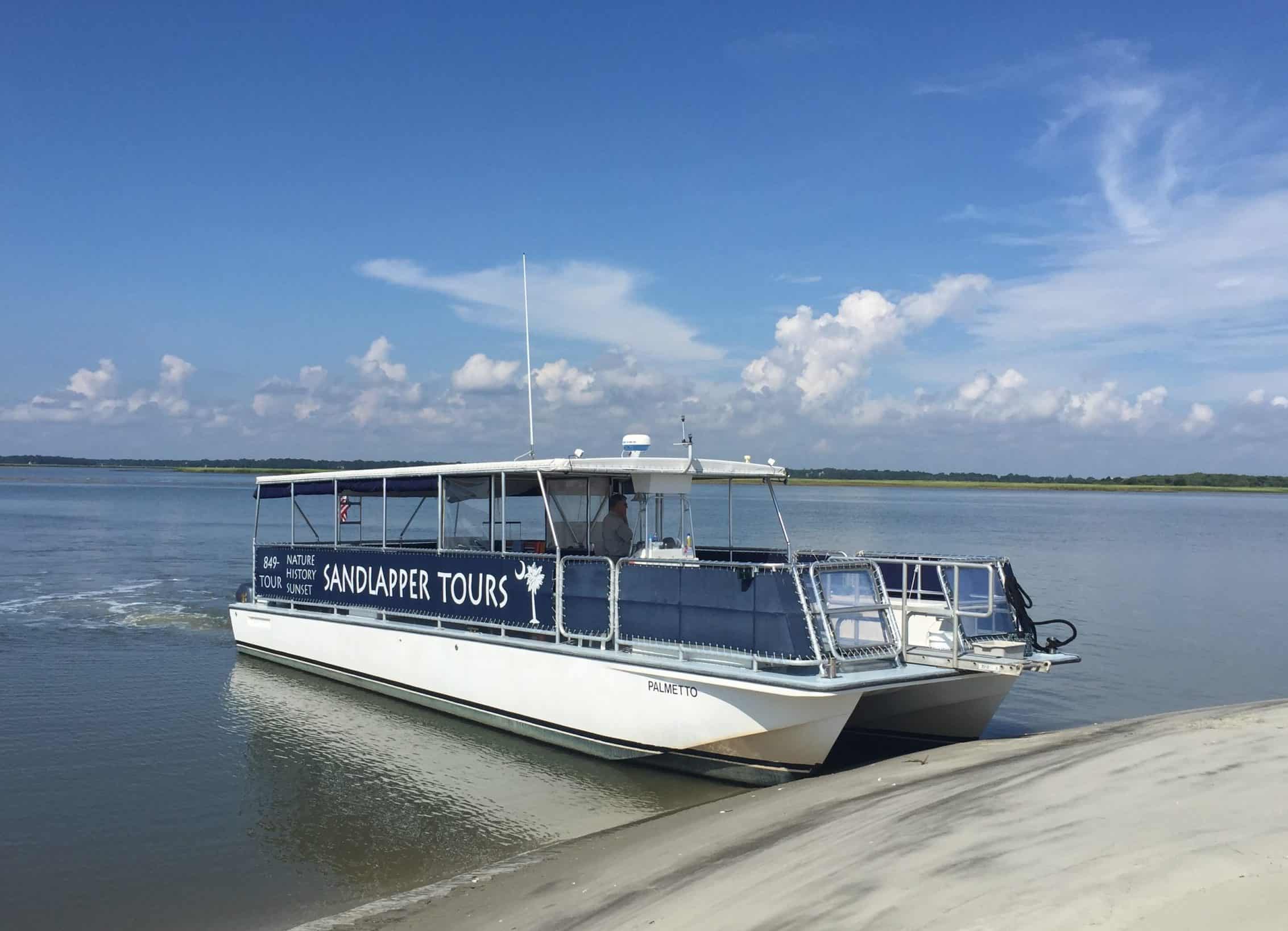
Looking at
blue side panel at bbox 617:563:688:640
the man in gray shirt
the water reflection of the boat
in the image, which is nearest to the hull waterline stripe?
the water reflection of the boat

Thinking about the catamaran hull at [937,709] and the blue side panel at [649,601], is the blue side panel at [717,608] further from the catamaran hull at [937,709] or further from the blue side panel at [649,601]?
the catamaran hull at [937,709]

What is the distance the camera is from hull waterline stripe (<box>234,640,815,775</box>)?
9977 millimetres

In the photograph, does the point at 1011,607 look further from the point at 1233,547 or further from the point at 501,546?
the point at 1233,547

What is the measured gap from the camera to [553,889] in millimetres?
7473

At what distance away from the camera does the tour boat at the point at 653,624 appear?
953 centimetres

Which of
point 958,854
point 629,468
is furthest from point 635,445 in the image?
point 958,854

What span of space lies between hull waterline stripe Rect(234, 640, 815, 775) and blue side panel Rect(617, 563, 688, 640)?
1189mm

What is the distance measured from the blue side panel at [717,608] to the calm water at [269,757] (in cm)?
163

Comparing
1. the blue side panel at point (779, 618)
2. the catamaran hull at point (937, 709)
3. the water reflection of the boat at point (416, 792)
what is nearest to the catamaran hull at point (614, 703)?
the water reflection of the boat at point (416, 792)

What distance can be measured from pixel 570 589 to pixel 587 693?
3.86 ft

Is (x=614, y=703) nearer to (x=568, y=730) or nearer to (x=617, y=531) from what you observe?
(x=568, y=730)

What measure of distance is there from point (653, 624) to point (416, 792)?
3.14 m

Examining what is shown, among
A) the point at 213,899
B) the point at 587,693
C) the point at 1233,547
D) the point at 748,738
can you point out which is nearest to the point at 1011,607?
the point at 748,738

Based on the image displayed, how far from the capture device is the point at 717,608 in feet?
32.5
